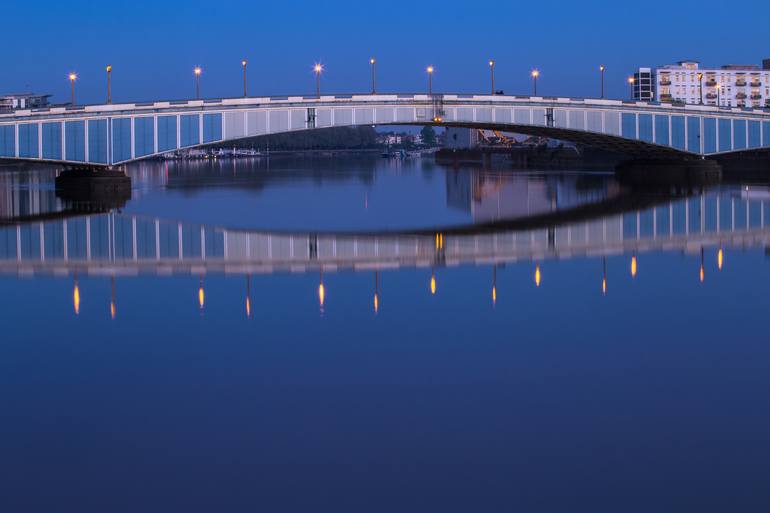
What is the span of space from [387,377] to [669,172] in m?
63.4

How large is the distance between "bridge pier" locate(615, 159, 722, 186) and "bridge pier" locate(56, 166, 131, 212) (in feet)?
101

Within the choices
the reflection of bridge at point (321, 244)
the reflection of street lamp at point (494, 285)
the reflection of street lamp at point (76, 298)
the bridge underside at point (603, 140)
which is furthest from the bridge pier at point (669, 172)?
the reflection of street lamp at point (76, 298)

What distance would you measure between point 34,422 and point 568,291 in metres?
11.7

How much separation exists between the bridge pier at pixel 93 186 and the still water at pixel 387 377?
2630 centimetres

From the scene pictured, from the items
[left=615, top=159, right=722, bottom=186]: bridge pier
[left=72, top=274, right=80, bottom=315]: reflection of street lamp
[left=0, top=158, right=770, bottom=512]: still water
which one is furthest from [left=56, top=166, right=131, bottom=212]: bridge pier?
[left=72, top=274, right=80, bottom=315]: reflection of street lamp

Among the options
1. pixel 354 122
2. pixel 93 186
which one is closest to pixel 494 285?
pixel 93 186

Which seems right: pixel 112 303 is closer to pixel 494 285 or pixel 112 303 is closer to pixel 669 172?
pixel 494 285

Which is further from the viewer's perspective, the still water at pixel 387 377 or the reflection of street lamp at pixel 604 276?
the reflection of street lamp at pixel 604 276

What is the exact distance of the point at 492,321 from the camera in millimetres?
17766

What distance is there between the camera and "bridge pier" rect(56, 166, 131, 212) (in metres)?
55.8

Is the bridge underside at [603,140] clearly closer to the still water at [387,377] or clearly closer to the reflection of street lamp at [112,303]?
the still water at [387,377]

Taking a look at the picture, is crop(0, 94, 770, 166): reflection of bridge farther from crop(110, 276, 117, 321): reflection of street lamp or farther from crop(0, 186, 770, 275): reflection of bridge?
crop(110, 276, 117, 321): reflection of street lamp

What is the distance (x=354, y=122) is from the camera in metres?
61.9

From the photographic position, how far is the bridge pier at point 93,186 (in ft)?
183
